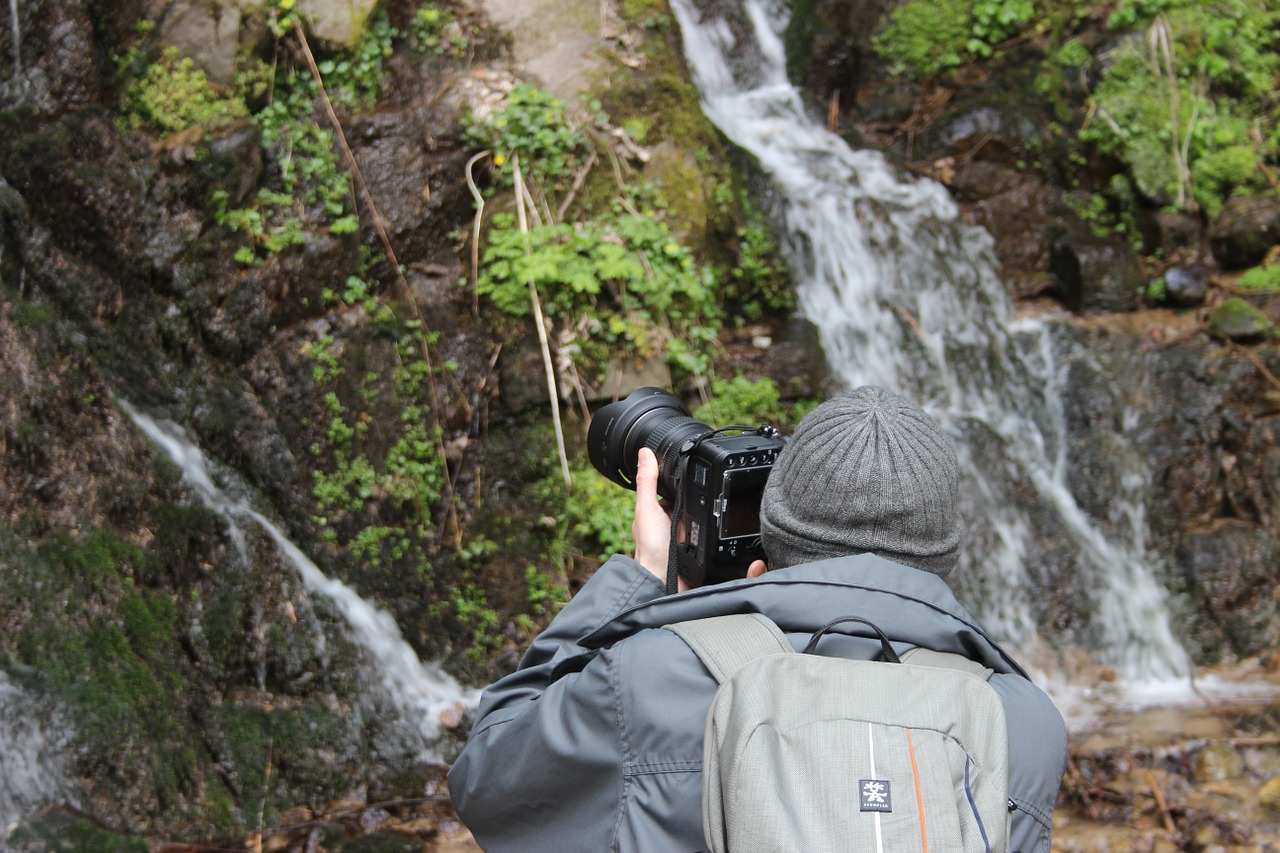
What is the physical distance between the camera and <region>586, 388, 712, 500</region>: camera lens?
2.09 meters

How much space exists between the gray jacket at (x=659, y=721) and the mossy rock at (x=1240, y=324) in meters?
5.63

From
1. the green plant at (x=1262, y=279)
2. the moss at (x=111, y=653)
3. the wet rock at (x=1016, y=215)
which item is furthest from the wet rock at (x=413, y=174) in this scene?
the green plant at (x=1262, y=279)

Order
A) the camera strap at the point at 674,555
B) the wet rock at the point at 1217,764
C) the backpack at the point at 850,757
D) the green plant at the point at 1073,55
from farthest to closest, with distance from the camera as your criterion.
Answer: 1. the green plant at the point at 1073,55
2. the wet rock at the point at 1217,764
3. the camera strap at the point at 674,555
4. the backpack at the point at 850,757

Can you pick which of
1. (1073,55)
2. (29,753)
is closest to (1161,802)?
(29,753)

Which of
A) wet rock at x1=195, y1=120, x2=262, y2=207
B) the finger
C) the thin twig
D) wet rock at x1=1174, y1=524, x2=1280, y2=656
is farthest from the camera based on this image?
wet rock at x1=1174, y1=524, x2=1280, y2=656

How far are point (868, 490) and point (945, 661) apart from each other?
0.87 feet

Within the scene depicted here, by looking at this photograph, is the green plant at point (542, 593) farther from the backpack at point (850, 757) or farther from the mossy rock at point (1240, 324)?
the mossy rock at point (1240, 324)

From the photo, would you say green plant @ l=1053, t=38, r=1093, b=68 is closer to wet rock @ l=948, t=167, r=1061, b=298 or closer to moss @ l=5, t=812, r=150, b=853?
wet rock @ l=948, t=167, r=1061, b=298

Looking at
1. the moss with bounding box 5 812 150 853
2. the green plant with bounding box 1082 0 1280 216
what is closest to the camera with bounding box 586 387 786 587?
the moss with bounding box 5 812 150 853

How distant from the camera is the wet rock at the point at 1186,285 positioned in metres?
6.61

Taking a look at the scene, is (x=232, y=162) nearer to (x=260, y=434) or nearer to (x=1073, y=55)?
(x=260, y=434)

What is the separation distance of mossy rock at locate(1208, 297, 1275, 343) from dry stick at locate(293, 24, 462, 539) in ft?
15.7

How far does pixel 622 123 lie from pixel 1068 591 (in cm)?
356

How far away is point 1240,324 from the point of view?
6133 millimetres
